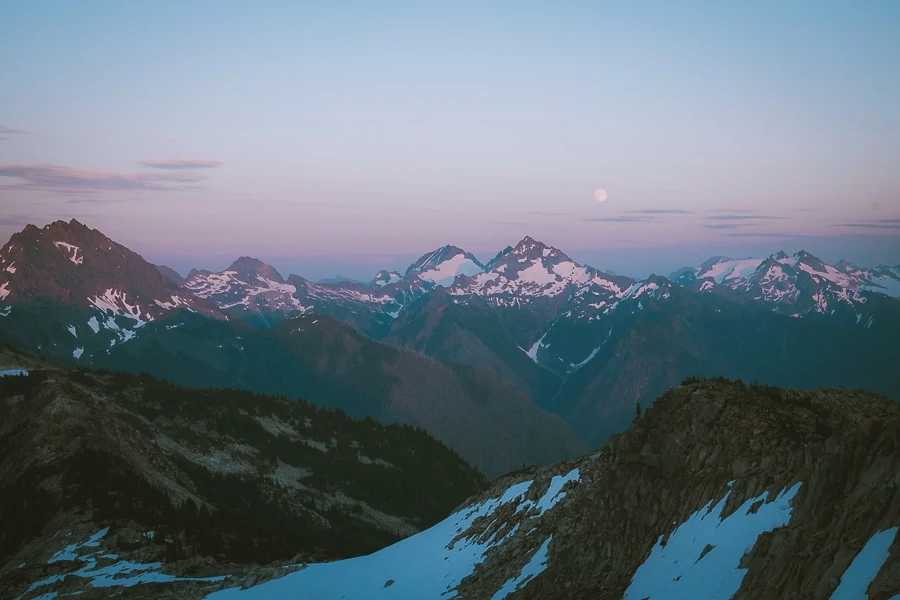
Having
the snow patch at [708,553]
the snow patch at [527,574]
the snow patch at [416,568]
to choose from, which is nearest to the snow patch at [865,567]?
the snow patch at [708,553]

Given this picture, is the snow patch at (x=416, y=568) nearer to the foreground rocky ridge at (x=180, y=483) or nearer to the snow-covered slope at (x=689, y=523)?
the snow-covered slope at (x=689, y=523)

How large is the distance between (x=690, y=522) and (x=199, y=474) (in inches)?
4413

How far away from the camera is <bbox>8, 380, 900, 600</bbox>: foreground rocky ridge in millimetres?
28594

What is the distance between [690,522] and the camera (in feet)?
128

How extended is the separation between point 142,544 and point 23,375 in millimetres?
60750

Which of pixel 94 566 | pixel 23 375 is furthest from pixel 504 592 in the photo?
pixel 23 375

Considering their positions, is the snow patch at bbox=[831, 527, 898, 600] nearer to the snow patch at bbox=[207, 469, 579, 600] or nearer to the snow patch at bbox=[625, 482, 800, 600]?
the snow patch at bbox=[625, 482, 800, 600]

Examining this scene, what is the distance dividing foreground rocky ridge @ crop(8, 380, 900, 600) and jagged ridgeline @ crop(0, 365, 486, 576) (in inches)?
781

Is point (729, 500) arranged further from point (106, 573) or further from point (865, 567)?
point (106, 573)

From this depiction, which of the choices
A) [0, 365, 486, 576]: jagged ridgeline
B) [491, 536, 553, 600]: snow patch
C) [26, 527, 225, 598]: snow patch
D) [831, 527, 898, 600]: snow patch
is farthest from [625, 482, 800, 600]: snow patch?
[0, 365, 486, 576]: jagged ridgeline

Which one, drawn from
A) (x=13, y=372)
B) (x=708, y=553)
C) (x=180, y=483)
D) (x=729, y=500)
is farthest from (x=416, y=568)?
(x=13, y=372)

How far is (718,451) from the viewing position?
139ft

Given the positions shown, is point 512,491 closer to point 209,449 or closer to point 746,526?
point 746,526

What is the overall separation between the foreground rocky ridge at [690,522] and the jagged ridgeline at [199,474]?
781 inches
